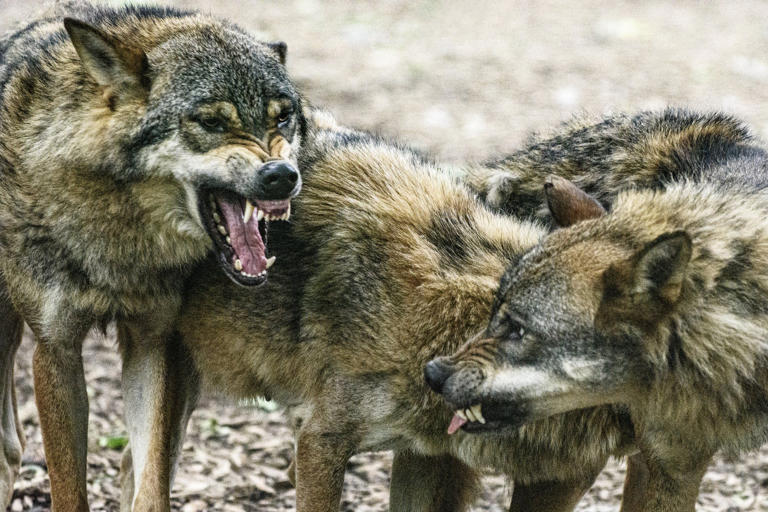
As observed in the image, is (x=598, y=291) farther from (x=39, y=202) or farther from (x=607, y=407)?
(x=39, y=202)

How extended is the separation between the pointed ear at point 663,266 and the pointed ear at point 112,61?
2350 mm

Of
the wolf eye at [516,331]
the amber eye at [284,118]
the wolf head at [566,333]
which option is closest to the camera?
the wolf head at [566,333]

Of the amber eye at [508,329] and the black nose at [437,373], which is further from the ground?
the amber eye at [508,329]

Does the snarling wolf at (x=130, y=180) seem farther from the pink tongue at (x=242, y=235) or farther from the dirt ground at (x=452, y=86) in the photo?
the dirt ground at (x=452, y=86)

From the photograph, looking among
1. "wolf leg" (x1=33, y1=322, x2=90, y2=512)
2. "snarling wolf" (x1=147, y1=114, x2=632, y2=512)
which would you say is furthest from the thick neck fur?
"wolf leg" (x1=33, y1=322, x2=90, y2=512)

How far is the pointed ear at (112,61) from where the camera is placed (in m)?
5.03

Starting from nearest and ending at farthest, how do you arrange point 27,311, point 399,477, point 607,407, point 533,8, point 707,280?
point 707,280 < point 607,407 < point 27,311 < point 399,477 < point 533,8

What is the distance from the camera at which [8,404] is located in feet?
21.8

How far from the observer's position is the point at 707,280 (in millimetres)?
4449

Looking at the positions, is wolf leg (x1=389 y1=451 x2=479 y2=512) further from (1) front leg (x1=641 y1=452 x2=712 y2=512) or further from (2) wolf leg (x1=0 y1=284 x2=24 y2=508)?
(2) wolf leg (x1=0 y1=284 x2=24 y2=508)

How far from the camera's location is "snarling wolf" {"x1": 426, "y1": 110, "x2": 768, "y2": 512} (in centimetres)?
447

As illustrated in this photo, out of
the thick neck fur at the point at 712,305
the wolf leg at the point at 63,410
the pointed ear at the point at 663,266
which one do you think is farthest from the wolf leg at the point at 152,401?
the pointed ear at the point at 663,266

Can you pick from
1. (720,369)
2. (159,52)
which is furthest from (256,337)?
(720,369)

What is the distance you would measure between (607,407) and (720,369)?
0.66m
